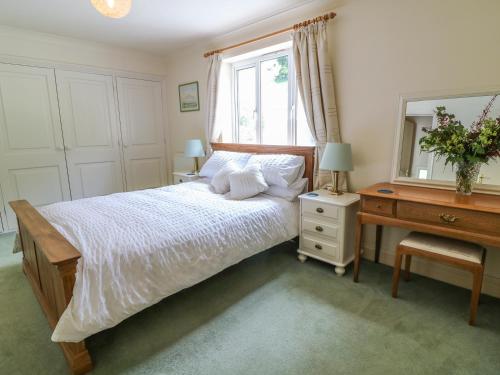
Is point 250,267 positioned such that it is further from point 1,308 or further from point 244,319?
point 1,308

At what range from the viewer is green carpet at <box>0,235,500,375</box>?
1.46 meters

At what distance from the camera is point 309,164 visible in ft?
9.21

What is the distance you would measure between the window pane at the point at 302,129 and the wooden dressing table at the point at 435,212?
3.44ft

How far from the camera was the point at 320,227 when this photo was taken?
94.7 inches

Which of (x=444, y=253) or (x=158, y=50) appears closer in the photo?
(x=444, y=253)

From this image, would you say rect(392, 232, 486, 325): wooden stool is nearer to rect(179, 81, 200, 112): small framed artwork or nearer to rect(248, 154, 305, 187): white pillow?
rect(248, 154, 305, 187): white pillow

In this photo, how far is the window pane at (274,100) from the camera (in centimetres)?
316

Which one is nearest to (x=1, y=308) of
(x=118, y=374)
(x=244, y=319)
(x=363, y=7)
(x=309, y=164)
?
(x=118, y=374)

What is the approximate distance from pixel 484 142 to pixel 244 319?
191 centimetres

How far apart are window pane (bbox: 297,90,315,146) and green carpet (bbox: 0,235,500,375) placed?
4.78ft

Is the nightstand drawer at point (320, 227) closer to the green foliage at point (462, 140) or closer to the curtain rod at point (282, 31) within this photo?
the green foliage at point (462, 140)

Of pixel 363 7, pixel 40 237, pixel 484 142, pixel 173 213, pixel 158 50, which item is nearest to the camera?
pixel 40 237

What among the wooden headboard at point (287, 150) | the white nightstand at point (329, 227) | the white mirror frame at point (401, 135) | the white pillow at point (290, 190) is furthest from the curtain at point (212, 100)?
the white mirror frame at point (401, 135)

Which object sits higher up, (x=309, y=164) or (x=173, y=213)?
(x=309, y=164)
